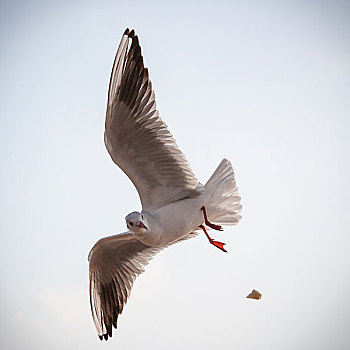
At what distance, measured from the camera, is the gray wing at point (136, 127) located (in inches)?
121

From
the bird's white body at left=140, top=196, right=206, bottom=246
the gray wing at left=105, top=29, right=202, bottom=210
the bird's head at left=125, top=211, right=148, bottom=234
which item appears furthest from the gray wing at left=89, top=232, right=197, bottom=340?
the bird's head at left=125, top=211, right=148, bottom=234

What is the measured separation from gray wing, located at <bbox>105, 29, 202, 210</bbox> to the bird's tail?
0.28 metres

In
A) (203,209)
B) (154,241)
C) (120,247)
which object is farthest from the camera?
(120,247)

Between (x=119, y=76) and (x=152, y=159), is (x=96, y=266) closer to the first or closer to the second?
(x=152, y=159)

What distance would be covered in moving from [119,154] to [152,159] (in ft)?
0.62

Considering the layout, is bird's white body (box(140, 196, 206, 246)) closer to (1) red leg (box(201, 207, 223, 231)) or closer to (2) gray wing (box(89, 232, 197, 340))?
(1) red leg (box(201, 207, 223, 231))

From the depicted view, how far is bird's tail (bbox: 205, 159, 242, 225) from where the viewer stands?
3.42m

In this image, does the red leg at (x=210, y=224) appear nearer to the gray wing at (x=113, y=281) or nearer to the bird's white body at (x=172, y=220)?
the bird's white body at (x=172, y=220)

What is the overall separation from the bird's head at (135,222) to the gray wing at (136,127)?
1.14 feet

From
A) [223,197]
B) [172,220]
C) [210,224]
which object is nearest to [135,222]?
[172,220]

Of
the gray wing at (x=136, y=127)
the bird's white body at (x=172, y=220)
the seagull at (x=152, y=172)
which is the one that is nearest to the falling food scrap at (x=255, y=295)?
the seagull at (x=152, y=172)

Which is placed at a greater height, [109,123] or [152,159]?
[109,123]

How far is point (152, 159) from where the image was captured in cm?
318

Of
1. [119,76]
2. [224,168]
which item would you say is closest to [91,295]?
[224,168]
